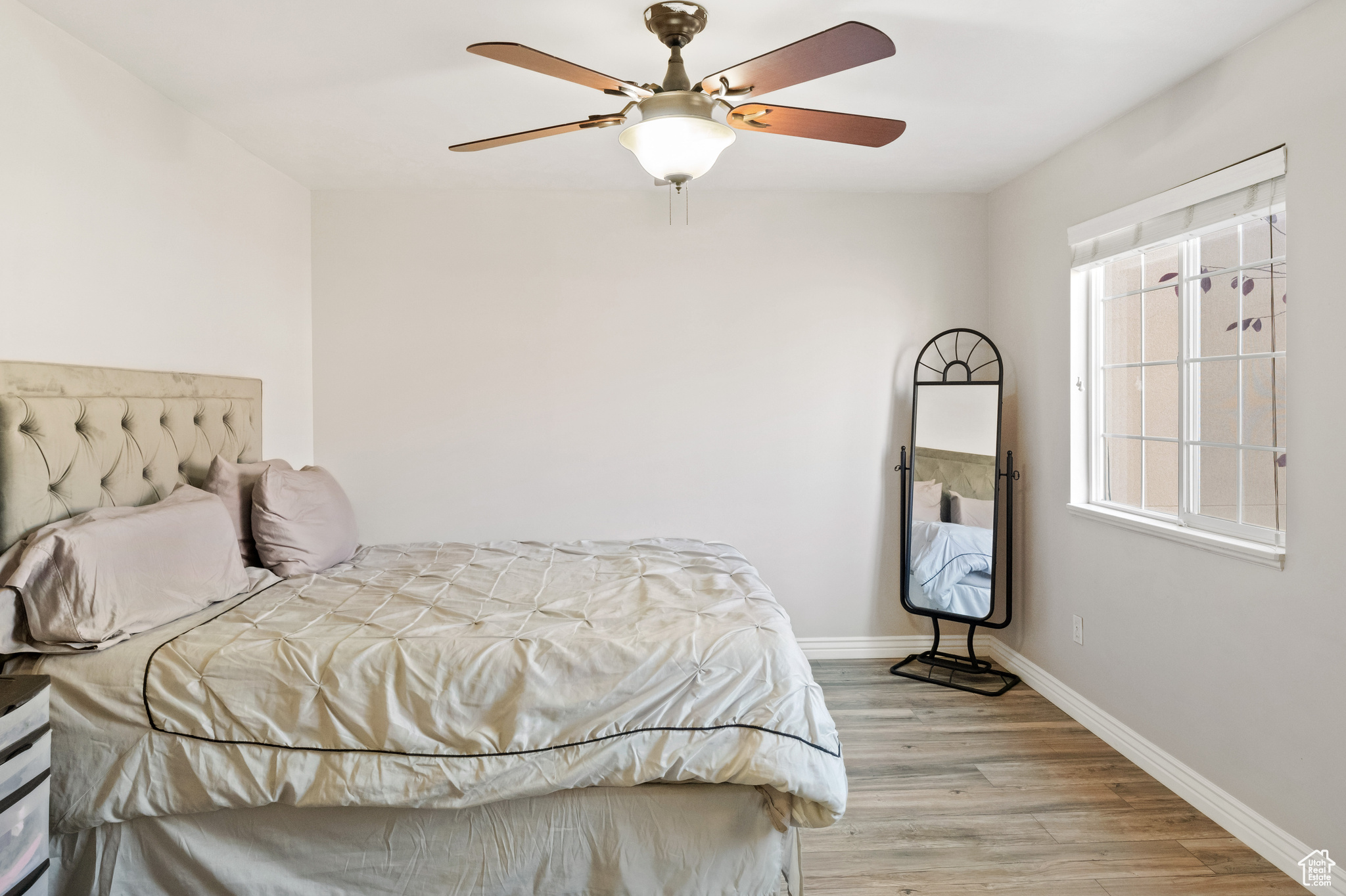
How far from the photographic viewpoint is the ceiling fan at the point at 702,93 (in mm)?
1619

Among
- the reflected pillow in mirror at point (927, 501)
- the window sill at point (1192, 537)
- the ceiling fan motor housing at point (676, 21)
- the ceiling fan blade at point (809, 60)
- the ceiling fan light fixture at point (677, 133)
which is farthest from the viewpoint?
the reflected pillow in mirror at point (927, 501)

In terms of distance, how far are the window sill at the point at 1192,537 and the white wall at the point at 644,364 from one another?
104 centimetres

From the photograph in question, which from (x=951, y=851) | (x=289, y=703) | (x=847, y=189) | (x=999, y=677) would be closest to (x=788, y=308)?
(x=847, y=189)

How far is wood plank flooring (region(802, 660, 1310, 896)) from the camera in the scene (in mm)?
2025

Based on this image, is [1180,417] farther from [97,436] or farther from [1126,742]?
[97,436]

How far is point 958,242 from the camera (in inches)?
151

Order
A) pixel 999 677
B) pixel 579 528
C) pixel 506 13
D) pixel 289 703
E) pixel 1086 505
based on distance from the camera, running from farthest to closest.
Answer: pixel 579 528 → pixel 999 677 → pixel 1086 505 → pixel 506 13 → pixel 289 703

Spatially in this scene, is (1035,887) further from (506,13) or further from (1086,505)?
(506,13)

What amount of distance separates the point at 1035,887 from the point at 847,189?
3048 millimetres

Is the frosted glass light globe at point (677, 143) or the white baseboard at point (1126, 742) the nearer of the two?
the frosted glass light globe at point (677, 143)

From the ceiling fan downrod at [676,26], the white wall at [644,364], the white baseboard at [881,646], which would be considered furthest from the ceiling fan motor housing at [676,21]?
the white baseboard at [881,646]

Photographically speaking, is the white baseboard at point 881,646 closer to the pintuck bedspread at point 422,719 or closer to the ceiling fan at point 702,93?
the pintuck bedspread at point 422,719

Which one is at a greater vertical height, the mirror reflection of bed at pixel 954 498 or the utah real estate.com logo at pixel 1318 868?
the mirror reflection of bed at pixel 954 498

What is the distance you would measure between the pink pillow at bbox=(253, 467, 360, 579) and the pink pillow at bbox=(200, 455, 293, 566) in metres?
0.06
